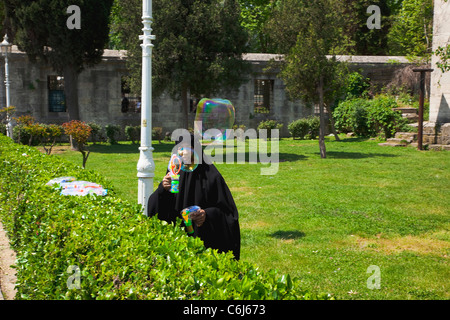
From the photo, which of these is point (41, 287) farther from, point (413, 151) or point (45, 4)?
point (45, 4)

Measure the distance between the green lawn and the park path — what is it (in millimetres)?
1978

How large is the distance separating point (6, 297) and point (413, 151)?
18159 millimetres

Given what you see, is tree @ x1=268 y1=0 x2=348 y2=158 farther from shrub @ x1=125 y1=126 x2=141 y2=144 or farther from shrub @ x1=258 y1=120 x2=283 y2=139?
shrub @ x1=125 y1=126 x2=141 y2=144

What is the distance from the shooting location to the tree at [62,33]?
2205 centimetres

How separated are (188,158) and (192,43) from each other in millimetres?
16118

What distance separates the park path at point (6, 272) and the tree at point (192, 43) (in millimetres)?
13144

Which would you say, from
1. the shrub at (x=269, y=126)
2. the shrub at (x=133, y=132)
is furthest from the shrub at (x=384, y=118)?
the shrub at (x=133, y=132)

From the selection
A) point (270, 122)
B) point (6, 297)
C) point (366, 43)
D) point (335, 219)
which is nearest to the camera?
point (6, 297)

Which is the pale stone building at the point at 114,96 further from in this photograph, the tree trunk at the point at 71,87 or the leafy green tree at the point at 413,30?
the tree trunk at the point at 71,87

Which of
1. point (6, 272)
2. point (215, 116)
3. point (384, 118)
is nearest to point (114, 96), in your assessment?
point (384, 118)

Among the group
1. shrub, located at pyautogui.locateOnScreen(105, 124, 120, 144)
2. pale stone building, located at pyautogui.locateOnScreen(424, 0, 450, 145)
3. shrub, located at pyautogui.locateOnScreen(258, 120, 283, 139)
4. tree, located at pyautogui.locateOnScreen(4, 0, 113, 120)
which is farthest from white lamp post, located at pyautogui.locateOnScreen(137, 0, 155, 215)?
shrub, located at pyautogui.locateOnScreen(258, 120, 283, 139)

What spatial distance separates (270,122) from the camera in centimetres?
2911

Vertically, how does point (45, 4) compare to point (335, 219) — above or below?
above

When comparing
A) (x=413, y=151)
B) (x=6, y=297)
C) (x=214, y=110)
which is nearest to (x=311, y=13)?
(x=413, y=151)
